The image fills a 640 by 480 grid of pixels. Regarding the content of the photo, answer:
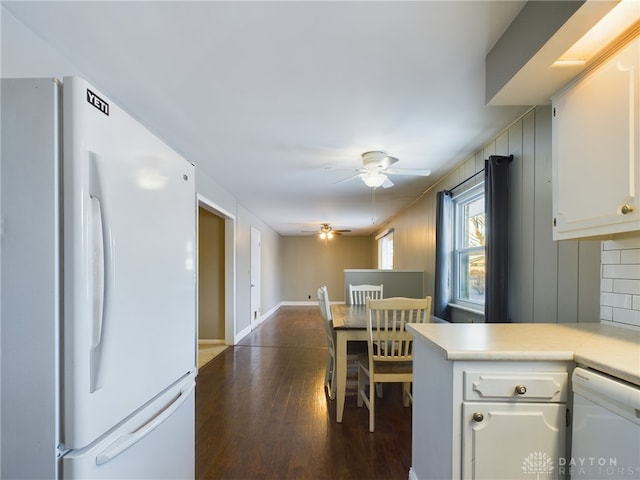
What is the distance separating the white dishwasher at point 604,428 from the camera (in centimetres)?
93

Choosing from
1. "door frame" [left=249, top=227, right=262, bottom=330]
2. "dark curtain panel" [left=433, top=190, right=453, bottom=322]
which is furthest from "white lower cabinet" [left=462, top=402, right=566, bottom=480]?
"door frame" [left=249, top=227, right=262, bottom=330]

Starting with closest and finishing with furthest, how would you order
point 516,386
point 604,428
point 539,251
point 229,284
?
point 604,428, point 516,386, point 539,251, point 229,284

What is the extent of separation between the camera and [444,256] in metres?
3.73

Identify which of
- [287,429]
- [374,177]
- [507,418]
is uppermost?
[374,177]

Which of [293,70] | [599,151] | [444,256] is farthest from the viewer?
[444,256]

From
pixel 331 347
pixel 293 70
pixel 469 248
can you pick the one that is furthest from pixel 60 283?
pixel 469 248

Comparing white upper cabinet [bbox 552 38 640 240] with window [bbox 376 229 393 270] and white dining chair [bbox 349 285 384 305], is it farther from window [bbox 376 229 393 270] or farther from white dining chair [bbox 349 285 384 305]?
window [bbox 376 229 393 270]

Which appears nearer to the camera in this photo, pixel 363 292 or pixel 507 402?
pixel 507 402

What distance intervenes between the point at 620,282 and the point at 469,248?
1.92 m

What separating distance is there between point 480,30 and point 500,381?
1484mm

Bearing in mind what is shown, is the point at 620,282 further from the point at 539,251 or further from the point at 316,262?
the point at 316,262

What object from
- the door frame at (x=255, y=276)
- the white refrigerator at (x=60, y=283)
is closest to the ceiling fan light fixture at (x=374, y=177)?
the white refrigerator at (x=60, y=283)

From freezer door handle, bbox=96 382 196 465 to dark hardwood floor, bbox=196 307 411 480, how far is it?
95 centimetres

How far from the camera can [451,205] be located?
3.77 m
